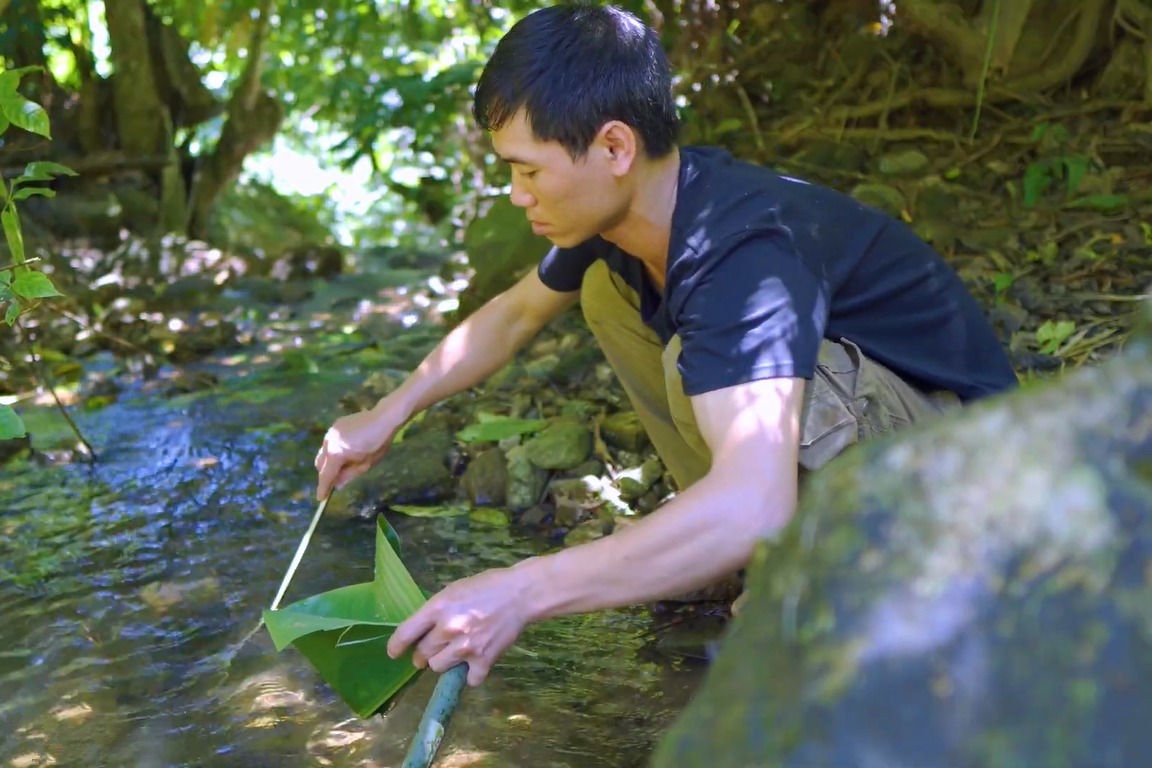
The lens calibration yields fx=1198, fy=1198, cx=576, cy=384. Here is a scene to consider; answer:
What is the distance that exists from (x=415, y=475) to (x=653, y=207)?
5.31 feet

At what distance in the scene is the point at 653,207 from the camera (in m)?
2.14

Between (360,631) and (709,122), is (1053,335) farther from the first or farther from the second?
(360,631)

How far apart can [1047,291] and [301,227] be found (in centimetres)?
720

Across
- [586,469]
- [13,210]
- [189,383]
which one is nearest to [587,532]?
[586,469]

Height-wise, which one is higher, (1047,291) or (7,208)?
(7,208)

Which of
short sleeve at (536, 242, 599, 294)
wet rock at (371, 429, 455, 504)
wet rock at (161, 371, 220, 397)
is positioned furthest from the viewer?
wet rock at (161, 371, 220, 397)

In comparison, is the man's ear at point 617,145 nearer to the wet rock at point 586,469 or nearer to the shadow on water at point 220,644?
the shadow on water at point 220,644

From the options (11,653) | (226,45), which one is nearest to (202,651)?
(11,653)

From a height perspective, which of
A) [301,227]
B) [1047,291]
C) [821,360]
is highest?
[821,360]

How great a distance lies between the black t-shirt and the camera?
5.88 feet

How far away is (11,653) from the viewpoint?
2596 millimetres

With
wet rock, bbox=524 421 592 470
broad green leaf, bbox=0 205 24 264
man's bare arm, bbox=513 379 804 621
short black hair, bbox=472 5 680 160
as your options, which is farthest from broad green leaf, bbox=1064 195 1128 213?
broad green leaf, bbox=0 205 24 264

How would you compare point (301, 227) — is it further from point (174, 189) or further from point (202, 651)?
point (202, 651)

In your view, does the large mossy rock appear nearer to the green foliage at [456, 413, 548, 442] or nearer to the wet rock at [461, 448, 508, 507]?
the wet rock at [461, 448, 508, 507]
